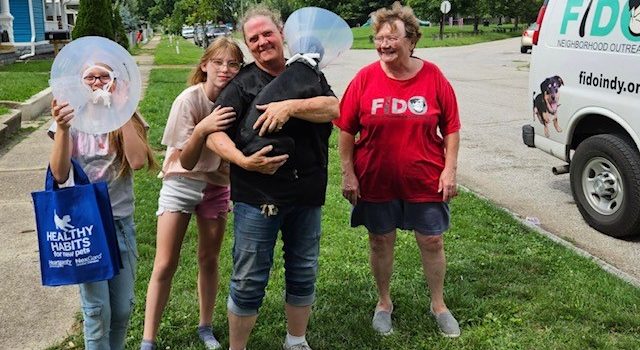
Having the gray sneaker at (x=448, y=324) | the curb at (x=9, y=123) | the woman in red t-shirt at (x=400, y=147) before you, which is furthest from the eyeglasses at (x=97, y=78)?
the curb at (x=9, y=123)

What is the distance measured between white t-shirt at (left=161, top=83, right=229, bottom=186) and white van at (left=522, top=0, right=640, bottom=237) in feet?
11.0

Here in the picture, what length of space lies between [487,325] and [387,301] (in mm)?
564

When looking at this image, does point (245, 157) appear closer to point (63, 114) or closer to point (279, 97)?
point (279, 97)

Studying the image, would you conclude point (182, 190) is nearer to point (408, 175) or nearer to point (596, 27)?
point (408, 175)

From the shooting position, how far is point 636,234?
5340 mm

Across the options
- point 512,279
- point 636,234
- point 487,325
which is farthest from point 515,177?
point 487,325

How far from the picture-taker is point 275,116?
2.66m

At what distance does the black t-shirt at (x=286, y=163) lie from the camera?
2787 millimetres

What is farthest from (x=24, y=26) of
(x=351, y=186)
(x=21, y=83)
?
(x=351, y=186)

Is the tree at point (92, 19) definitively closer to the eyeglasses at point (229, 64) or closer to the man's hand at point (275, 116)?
the eyeglasses at point (229, 64)

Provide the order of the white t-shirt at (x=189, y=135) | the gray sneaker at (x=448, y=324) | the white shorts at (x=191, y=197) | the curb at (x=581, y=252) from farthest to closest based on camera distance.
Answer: the curb at (x=581, y=252) < the gray sneaker at (x=448, y=324) < the white shorts at (x=191, y=197) < the white t-shirt at (x=189, y=135)

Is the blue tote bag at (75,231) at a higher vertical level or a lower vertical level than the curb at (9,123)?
higher

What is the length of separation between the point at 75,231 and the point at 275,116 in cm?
91

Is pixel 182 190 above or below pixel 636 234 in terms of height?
above
